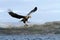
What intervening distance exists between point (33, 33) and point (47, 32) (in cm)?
323

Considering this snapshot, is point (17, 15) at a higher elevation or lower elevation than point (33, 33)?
higher

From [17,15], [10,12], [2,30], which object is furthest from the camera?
[2,30]

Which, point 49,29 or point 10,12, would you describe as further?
point 49,29

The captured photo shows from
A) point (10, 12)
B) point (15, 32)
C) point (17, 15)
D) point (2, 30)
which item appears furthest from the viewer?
point (15, 32)

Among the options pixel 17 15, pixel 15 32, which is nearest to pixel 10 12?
pixel 17 15

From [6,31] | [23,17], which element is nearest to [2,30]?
[6,31]

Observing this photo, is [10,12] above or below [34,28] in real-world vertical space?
above

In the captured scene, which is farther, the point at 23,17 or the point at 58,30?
the point at 58,30

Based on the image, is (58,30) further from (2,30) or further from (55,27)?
(2,30)

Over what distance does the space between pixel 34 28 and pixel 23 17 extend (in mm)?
49969

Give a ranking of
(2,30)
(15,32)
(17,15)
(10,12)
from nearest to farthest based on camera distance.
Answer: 1. (10,12)
2. (17,15)
3. (2,30)
4. (15,32)

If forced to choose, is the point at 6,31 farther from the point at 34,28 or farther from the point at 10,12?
the point at 10,12

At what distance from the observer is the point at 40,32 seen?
8394cm

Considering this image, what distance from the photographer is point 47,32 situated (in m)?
84.9
